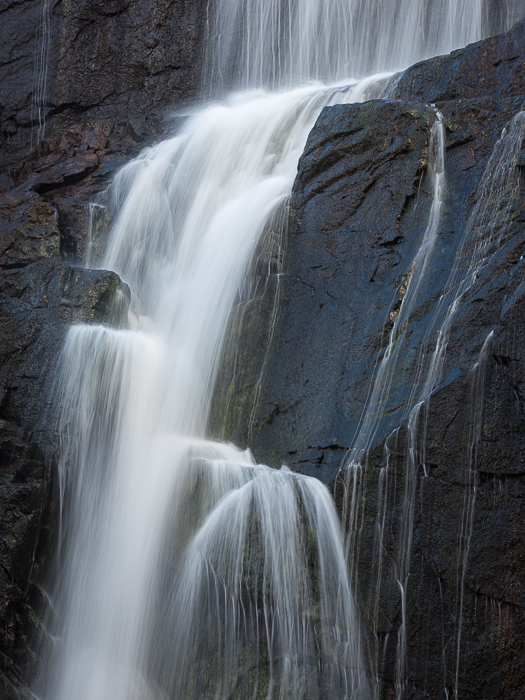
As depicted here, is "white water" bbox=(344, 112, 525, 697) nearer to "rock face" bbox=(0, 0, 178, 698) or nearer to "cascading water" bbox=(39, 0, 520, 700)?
"cascading water" bbox=(39, 0, 520, 700)

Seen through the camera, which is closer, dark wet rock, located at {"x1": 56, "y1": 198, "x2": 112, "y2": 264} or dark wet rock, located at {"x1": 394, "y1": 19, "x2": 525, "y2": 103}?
dark wet rock, located at {"x1": 394, "y1": 19, "x2": 525, "y2": 103}

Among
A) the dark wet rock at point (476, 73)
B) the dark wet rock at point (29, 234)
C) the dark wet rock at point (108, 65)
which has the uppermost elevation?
the dark wet rock at point (108, 65)

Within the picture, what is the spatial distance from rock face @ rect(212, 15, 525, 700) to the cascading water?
0.93ft

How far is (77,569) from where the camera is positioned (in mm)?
6305

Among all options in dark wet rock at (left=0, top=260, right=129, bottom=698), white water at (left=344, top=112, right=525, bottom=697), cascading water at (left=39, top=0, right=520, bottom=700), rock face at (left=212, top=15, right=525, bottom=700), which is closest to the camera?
rock face at (left=212, top=15, right=525, bottom=700)

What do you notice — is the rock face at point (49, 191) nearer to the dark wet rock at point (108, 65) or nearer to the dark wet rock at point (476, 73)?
the dark wet rock at point (108, 65)

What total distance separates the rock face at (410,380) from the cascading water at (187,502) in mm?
283

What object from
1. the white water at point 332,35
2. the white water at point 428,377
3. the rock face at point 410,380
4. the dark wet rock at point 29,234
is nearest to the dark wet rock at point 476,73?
the rock face at point 410,380

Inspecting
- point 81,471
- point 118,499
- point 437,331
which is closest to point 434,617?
point 437,331

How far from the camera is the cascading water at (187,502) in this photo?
527cm

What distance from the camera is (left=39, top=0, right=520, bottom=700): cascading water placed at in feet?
17.3

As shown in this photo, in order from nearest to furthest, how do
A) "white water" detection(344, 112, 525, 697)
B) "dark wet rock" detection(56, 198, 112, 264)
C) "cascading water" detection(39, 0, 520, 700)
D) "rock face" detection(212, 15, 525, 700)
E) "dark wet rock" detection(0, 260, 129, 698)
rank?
"rock face" detection(212, 15, 525, 700) < "white water" detection(344, 112, 525, 697) < "cascading water" detection(39, 0, 520, 700) < "dark wet rock" detection(0, 260, 129, 698) < "dark wet rock" detection(56, 198, 112, 264)

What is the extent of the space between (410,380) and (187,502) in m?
2.27

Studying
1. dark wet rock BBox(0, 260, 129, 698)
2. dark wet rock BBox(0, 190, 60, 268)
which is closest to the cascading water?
dark wet rock BBox(0, 260, 129, 698)
